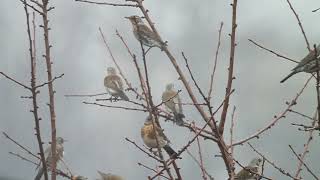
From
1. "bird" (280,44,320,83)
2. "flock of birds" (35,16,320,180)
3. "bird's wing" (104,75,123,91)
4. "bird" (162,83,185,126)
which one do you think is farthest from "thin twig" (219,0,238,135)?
"bird's wing" (104,75,123,91)

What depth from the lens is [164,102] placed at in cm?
465

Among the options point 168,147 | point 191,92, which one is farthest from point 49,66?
point 168,147

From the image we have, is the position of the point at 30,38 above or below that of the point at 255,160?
below

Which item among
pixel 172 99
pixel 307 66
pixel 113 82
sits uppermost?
pixel 113 82

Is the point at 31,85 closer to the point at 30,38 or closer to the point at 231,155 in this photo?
the point at 30,38

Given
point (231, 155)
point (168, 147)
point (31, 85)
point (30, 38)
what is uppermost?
point (168, 147)

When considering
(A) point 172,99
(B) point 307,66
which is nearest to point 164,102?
(B) point 307,66

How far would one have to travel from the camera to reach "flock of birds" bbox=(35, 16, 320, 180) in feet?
14.9

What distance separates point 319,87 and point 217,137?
3.49 feet

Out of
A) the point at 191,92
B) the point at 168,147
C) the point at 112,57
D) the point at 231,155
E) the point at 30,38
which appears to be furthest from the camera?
the point at 168,147

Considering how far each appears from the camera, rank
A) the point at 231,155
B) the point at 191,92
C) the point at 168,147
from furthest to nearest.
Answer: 1. the point at 168,147
2. the point at 191,92
3. the point at 231,155

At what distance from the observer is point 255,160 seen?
8680mm

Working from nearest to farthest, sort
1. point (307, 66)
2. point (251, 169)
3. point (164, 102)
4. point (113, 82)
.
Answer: point (164, 102), point (307, 66), point (251, 169), point (113, 82)

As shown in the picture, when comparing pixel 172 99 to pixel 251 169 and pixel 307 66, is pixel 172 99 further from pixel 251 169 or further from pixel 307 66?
pixel 307 66
